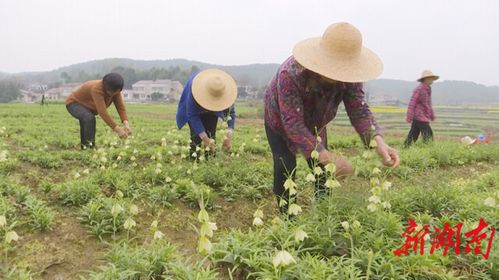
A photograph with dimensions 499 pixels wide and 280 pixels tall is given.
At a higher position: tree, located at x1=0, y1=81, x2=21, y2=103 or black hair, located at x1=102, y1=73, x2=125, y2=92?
black hair, located at x1=102, y1=73, x2=125, y2=92

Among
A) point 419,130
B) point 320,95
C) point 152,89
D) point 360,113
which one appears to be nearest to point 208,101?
point 320,95

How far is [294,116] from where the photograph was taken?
10.6 ft

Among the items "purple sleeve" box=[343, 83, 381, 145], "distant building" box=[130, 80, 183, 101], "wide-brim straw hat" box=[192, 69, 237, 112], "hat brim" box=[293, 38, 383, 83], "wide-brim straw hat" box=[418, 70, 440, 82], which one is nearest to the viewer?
"hat brim" box=[293, 38, 383, 83]

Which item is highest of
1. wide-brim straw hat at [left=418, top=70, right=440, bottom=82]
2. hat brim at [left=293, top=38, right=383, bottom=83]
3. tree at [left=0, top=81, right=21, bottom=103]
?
wide-brim straw hat at [left=418, top=70, right=440, bottom=82]

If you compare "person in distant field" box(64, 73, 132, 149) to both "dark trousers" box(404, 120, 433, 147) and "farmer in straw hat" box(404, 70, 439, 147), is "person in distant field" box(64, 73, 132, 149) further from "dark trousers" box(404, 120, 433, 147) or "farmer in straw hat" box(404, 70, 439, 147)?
"dark trousers" box(404, 120, 433, 147)

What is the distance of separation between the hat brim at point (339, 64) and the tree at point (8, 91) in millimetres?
82718

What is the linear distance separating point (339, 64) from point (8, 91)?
287 feet

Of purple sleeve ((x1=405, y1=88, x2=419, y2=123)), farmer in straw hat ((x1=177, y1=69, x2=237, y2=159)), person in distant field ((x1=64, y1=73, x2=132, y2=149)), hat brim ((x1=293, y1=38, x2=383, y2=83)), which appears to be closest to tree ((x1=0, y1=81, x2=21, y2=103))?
person in distant field ((x1=64, y1=73, x2=132, y2=149))

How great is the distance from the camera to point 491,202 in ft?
9.21

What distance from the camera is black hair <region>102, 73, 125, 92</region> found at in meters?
6.94

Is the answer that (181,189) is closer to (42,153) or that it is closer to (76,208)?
(76,208)

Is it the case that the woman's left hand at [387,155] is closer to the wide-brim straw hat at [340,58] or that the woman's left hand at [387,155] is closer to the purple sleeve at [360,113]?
the purple sleeve at [360,113]

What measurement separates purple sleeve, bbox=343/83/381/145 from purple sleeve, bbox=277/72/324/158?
59cm

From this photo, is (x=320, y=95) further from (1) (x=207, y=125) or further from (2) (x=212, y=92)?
(1) (x=207, y=125)
